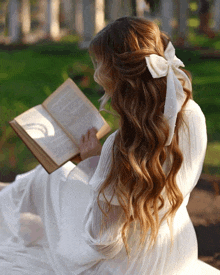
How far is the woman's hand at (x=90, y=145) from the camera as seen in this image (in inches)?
58.8

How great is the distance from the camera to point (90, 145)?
1.51m

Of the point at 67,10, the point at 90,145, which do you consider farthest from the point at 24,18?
the point at 90,145

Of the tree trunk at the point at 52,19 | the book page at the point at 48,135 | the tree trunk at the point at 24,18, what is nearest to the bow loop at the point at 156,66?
the book page at the point at 48,135

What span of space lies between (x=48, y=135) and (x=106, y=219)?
56 centimetres

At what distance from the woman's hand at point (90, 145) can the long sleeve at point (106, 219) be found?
309 mm

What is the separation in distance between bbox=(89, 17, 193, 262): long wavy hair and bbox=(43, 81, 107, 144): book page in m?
0.43

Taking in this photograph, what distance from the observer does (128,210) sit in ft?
3.73

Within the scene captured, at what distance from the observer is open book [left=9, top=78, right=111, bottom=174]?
1.54 meters

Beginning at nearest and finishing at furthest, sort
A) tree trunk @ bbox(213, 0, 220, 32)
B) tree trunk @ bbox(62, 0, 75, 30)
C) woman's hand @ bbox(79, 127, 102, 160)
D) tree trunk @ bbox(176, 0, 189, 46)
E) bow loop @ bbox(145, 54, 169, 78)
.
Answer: bow loop @ bbox(145, 54, 169, 78), woman's hand @ bbox(79, 127, 102, 160), tree trunk @ bbox(176, 0, 189, 46), tree trunk @ bbox(213, 0, 220, 32), tree trunk @ bbox(62, 0, 75, 30)

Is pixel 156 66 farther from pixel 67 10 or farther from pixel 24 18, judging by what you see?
pixel 67 10

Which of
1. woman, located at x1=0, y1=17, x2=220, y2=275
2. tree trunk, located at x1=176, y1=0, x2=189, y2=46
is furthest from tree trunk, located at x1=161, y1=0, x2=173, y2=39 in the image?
woman, located at x1=0, y1=17, x2=220, y2=275

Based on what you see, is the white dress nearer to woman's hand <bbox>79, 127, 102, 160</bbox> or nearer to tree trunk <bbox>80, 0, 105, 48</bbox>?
woman's hand <bbox>79, 127, 102, 160</bbox>

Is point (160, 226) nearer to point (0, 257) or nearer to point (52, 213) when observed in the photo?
point (52, 213)

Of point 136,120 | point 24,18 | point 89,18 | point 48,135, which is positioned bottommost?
point 24,18
